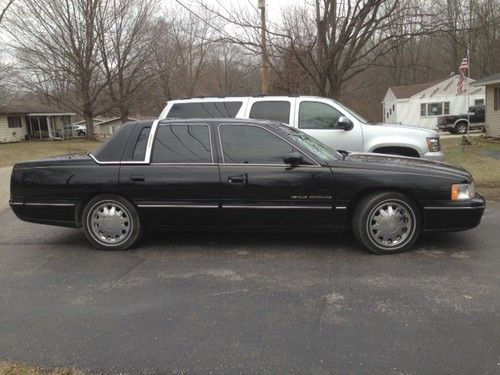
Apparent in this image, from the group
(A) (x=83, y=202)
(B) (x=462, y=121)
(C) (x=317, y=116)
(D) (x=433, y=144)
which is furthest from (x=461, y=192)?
(B) (x=462, y=121)

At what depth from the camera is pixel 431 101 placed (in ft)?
132

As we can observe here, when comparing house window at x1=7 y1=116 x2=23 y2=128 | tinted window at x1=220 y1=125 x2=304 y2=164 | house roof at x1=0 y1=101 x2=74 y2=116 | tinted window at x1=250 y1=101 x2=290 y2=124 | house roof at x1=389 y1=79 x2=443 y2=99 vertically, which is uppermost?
house roof at x1=0 y1=101 x2=74 y2=116

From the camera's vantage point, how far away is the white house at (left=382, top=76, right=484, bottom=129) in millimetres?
38562

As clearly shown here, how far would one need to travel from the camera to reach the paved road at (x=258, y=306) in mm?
3189

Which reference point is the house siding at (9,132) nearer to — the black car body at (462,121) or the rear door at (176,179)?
the black car body at (462,121)

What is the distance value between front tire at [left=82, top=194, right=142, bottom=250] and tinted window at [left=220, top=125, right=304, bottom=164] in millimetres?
1316

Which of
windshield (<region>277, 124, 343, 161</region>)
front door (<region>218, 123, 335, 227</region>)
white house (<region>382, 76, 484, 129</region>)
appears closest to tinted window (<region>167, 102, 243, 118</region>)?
windshield (<region>277, 124, 343, 161</region>)

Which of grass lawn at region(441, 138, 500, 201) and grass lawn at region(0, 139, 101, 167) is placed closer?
grass lawn at region(441, 138, 500, 201)

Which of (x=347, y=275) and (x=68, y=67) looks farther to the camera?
(x=68, y=67)

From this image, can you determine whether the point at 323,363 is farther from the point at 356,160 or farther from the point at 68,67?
the point at 68,67

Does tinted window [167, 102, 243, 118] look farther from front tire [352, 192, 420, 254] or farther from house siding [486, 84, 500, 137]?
house siding [486, 84, 500, 137]

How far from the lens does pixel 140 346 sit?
11.1ft

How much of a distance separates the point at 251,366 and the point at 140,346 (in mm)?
831

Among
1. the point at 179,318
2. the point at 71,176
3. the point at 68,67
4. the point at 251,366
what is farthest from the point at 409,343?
the point at 68,67
